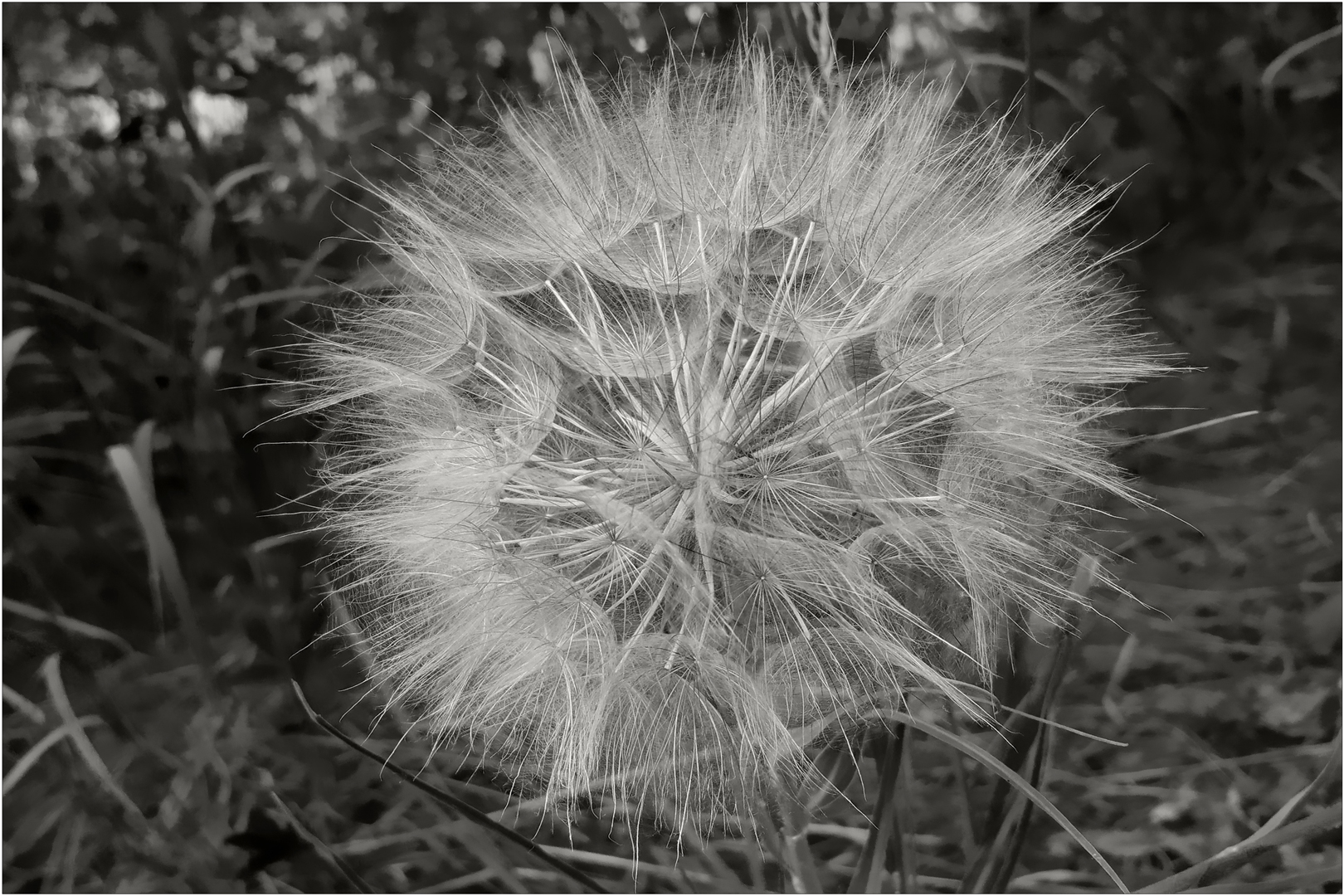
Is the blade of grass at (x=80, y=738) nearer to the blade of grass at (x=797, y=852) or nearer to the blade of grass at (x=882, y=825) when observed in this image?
the blade of grass at (x=797, y=852)

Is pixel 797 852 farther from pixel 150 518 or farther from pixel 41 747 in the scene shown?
pixel 41 747

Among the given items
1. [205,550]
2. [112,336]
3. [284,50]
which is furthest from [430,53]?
[205,550]

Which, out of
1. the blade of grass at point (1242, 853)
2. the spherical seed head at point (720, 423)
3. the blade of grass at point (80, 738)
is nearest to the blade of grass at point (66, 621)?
the blade of grass at point (80, 738)

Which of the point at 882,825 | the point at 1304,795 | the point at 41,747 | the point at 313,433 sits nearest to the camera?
the point at 1304,795

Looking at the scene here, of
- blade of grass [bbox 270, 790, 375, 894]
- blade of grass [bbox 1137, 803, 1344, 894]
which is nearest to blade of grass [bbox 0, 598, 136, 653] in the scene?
blade of grass [bbox 270, 790, 375, 894]

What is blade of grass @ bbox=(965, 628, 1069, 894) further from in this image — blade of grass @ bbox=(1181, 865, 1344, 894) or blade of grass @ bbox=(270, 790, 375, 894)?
blade of grass @ bbox=(270, 790, 375, 894)

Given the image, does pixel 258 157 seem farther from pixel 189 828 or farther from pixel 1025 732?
pixel 1025 732

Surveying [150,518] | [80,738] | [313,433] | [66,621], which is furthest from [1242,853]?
[66,621]
